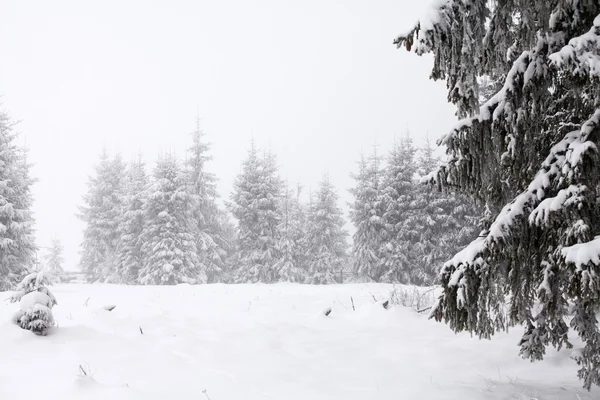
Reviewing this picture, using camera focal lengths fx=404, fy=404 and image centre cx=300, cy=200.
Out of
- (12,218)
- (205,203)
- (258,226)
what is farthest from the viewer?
(205,203)

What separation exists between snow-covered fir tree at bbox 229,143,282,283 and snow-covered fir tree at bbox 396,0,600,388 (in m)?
28.6

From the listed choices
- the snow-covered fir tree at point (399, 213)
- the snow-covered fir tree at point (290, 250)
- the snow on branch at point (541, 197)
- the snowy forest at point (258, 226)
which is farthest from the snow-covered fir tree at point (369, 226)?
the snow on branch at point (541, 197)

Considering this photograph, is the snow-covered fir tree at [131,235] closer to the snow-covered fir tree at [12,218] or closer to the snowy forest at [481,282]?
the snow-covered fir tree at [12,218]

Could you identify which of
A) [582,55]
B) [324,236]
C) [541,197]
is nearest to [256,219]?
[324,236]

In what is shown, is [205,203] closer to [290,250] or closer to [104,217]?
[290,250]

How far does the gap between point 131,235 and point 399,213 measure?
69.5 ft

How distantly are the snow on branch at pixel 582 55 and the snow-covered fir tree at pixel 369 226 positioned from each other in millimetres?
28123

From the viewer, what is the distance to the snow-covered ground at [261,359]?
4395mm

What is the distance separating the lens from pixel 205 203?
35.1m

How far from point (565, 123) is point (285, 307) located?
6.48 meters

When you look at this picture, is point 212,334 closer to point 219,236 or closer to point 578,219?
point 578,219

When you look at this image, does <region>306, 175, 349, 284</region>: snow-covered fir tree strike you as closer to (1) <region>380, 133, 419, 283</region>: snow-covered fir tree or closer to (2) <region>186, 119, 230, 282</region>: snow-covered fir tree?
(1) <region>380, 133, 419, 283</region>: snow-covered fir tree

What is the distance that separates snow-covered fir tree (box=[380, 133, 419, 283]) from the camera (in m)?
30.2

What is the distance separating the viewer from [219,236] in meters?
36.8
